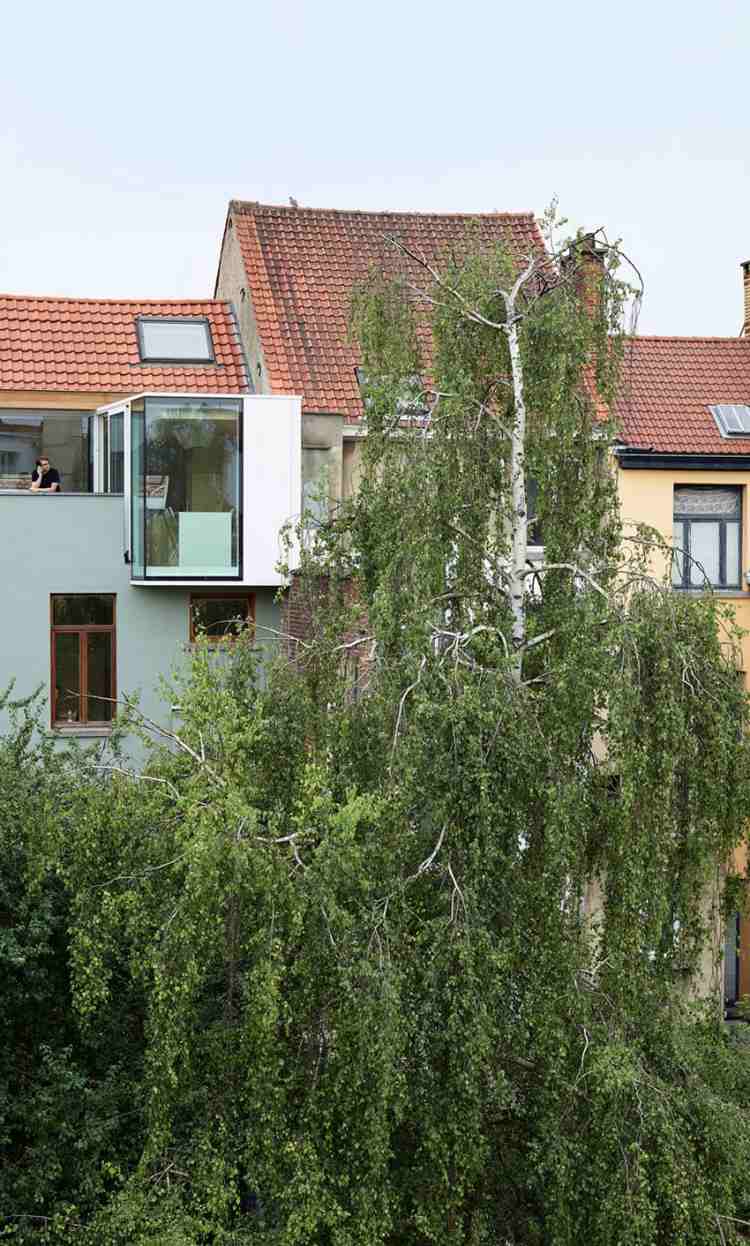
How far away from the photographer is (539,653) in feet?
50.4

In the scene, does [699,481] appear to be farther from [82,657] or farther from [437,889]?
[437,889]

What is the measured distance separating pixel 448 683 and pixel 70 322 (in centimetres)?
1642

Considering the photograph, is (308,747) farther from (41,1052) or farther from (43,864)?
(41,1052)

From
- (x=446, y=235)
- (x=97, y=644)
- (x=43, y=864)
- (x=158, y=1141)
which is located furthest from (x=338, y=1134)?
(x=446, y=235)

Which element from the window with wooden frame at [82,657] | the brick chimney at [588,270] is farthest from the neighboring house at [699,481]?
the brick chimney at [588,270]

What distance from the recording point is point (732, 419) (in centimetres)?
2870

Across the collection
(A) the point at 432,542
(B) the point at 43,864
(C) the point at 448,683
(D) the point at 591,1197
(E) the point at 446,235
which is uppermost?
(E) the point at 446,235

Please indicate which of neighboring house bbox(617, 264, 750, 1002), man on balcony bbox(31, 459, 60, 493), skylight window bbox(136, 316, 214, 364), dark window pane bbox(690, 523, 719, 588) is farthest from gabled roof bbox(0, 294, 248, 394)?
dark window pane bbox(690, 523, 719, 588)

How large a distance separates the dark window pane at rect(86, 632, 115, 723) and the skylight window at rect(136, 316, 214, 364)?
17.1 feet

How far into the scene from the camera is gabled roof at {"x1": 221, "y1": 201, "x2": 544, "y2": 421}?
26906 millimetres

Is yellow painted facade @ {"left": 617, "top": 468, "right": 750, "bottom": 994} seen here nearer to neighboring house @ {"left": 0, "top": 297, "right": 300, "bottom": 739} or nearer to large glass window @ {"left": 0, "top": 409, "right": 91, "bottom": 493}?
neighboring house @ {"left": 0, "top": 297, "right": 300, "bottom": 739}

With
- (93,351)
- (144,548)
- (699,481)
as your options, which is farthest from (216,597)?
(699,481)

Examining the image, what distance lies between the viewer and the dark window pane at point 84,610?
979 inches

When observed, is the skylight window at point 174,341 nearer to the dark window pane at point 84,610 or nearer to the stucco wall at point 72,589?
the stucco wall at point 72,589
